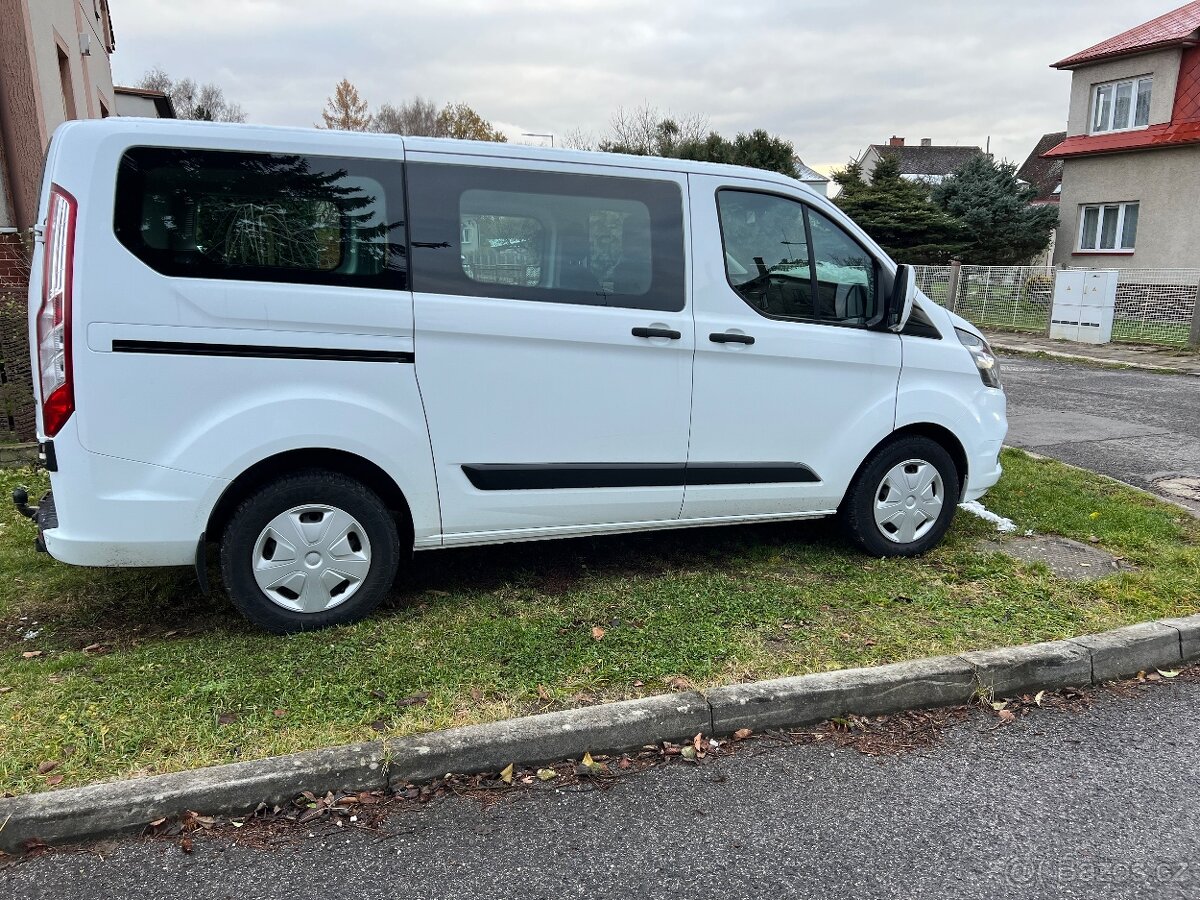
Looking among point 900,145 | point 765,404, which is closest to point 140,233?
point 765,404

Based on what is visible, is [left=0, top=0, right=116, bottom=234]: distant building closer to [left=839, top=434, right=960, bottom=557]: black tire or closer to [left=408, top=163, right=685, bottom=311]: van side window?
[left=408, top=163, right=685, bottom=311]: van side window

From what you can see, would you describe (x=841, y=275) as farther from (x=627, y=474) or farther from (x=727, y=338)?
(x=627, y=474)

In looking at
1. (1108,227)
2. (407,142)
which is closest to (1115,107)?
(1108,227)

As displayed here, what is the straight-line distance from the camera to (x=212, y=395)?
3.48 meters

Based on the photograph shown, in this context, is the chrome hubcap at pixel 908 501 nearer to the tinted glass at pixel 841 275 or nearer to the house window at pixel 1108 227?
the tinted glass at pixel 841 275

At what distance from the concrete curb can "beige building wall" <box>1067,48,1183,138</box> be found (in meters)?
23.8

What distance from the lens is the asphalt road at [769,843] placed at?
2469 millimetres

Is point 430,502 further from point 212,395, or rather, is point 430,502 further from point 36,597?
point 36,597

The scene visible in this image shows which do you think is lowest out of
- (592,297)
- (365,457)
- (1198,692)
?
(1198,692)

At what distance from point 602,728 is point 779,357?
2120 mm

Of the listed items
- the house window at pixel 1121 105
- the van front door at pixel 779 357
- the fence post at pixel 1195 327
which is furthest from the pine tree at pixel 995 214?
the van front door at pixel 779 357

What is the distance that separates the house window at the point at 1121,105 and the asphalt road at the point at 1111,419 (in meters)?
13.4

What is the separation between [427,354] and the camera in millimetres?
3744

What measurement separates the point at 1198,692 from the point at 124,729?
4.20 m
